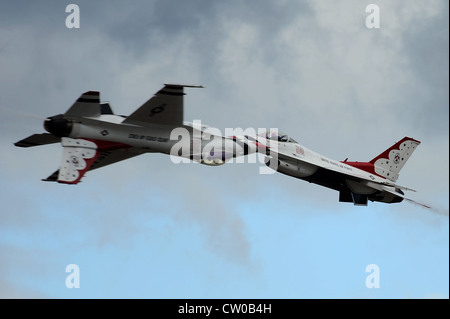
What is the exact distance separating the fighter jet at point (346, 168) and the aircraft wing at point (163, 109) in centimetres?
708

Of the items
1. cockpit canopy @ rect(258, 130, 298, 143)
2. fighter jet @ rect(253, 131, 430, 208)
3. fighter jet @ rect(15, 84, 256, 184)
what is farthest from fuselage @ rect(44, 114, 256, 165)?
cockpit canopy @ rect(258, 130, 298, 143)

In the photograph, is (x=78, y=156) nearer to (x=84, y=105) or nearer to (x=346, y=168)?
(x=84, y=105)

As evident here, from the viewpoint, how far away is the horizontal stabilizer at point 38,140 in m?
52.5

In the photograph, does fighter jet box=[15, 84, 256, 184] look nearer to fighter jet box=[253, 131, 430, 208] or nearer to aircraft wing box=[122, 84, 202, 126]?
aircraft wing box=[122, 84, 202, 126]

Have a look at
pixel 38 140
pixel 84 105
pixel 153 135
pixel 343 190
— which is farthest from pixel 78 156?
pixel 343 190

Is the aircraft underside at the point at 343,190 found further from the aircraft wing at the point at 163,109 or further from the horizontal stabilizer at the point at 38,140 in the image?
the horizontal stabilizer at the point at 38,140

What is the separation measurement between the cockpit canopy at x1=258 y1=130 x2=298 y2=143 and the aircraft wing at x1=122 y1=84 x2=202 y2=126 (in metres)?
7.77

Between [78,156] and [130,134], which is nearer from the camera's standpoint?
[78,156]

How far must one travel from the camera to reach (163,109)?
4928 cm

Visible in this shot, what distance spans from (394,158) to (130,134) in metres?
18.3

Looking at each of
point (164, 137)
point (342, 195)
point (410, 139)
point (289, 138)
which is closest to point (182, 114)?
point (164, 137)

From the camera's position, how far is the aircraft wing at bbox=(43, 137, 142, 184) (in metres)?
48.5

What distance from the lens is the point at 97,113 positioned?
49.6 meters

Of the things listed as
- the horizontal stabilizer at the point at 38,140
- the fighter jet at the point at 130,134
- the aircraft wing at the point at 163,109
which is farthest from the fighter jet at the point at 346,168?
the horizontal stabilizer at the point at 38,140
